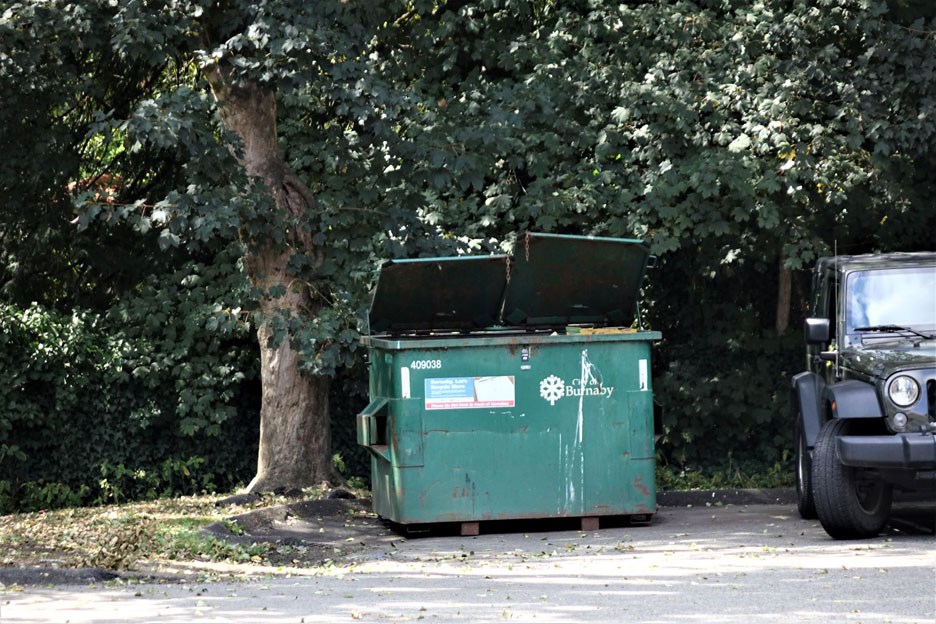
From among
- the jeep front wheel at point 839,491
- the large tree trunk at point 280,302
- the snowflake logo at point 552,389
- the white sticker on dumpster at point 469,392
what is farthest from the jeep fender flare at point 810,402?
the large tree trunk at point 280,302

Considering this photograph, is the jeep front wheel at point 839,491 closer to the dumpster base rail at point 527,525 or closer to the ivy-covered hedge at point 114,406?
the dumpster base rail at point 527,525

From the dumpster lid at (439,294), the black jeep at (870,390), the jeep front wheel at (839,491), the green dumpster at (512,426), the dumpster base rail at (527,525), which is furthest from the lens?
the dumpster lid at (439,294)

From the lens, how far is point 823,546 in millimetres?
9406

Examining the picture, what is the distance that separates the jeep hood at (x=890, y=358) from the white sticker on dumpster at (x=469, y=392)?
8.06 ft

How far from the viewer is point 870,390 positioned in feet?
30.5

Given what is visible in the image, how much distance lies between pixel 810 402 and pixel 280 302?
4678 mm

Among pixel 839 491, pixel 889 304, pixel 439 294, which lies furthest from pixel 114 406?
pixel 889 304

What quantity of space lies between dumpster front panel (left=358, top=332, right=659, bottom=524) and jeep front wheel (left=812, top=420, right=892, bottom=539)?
1612 millimetres

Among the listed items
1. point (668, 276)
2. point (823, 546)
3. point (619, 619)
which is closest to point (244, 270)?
point (668, 276)

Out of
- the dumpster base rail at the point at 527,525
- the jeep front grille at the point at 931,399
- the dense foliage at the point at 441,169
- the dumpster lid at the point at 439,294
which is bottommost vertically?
the dumpster base rail at the point at 527,525

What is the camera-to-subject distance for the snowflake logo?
1070cm

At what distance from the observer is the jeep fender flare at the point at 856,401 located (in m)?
9.23

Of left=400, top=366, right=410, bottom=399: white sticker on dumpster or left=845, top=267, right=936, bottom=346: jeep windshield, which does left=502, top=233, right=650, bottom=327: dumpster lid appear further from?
left=845, top=267, right=936, bottom=346: jeep windshield

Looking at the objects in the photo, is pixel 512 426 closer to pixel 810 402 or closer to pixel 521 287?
pixel 521 287
